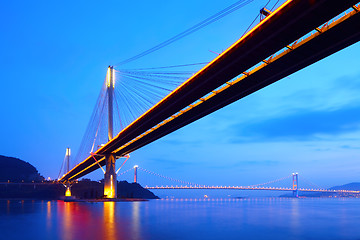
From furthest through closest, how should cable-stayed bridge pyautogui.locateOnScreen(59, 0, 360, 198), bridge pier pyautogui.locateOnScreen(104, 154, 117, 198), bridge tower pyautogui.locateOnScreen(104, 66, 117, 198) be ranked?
bridge pier pyautogui.locateOnScreen(104, 154, 117, 198) < bridge tower pyautogui.locateOnScreen(104, 66, 117, 198) < cable-stayed bridge pyautogui.locateOnScreen(59, 0, 360, 198)

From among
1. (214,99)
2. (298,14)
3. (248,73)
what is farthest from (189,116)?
(298,14)

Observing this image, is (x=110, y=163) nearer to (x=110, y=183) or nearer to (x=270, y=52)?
(x=110, y=183)

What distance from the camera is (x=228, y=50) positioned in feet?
69.9

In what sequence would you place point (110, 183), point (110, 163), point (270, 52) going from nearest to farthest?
point (270, 52), point (110, 183), point (110, 163)

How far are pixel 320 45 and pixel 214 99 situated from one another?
11860 mm

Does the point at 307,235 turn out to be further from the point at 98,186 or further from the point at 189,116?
the point at 98,186

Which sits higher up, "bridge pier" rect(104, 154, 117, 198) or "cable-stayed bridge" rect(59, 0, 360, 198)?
"cable-stayed bridge" rect(59, 0, 360, 198)

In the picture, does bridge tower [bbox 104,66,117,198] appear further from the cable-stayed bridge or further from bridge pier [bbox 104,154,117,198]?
the cable-stayed bridge

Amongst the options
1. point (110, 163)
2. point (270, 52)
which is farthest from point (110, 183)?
point (270, 52)

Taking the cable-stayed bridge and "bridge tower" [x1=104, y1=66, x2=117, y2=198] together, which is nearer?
the cable-stayed bridge

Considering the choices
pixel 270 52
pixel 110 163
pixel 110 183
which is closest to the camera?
pixel 270 52

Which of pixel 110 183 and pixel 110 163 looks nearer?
pixel 110 183

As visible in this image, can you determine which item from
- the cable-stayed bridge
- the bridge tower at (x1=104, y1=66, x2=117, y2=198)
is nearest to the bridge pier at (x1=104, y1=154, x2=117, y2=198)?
the bridge tower at (x1=104, y1=66, x2=117, y2=198)

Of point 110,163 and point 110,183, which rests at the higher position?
point 110,163
